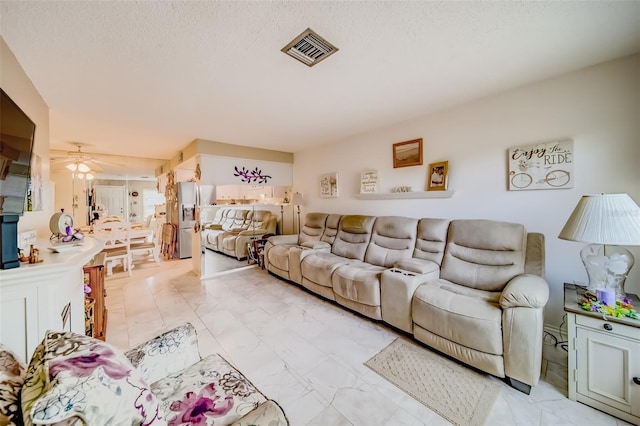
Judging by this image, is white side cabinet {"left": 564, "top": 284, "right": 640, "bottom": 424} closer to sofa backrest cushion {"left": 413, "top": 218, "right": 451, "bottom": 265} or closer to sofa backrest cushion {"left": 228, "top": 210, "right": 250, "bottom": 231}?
sofa backrest cushion {"left": 413, "top": 218, "right": 451, "bottom": 265}

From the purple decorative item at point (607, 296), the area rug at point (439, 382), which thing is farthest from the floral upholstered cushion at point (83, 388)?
the purple decorative item at point (607, 296)

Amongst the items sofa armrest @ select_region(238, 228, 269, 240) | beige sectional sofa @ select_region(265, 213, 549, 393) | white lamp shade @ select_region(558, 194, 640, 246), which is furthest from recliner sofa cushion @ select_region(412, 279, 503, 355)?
sofa armrest @ select_region(238, 228, 269, 240)

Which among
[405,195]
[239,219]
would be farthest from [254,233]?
Result: [405,195]

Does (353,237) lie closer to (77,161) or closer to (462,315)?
(462,315)

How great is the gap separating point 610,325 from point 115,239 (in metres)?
5.84

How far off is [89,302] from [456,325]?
9.89 ft

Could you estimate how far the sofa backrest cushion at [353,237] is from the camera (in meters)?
3.32

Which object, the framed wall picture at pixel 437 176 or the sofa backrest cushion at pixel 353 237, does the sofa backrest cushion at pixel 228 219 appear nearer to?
the sofa backrest cushion at pixel 353 237

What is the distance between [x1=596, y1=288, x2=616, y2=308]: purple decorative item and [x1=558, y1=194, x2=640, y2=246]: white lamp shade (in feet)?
1.13

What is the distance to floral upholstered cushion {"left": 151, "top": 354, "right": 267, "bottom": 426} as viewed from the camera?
953mm

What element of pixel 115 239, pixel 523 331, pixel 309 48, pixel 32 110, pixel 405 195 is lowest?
pixel 523 331

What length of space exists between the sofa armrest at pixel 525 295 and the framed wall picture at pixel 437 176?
1.33 m

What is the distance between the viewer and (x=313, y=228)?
415 cm

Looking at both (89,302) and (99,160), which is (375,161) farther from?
(99,160)
